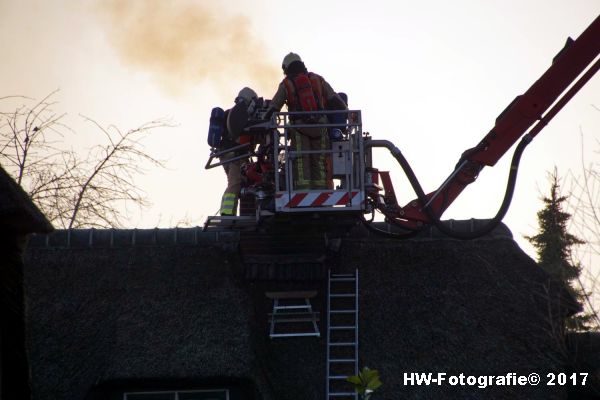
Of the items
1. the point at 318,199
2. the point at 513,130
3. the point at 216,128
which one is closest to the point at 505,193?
the point at 513,130

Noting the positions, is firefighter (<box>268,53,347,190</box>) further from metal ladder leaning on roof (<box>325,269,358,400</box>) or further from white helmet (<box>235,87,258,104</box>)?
metal ladder leaning on roof (<box>325,269,358,400</box>)

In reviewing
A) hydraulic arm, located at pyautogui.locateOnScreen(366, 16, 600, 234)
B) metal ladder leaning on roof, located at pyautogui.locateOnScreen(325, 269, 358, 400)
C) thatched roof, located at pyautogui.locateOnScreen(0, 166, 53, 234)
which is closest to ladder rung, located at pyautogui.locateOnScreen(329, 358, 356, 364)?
metal ladder leaning on roof, located at pyautogui.locateOnScreen(325, 269, 358, 400)

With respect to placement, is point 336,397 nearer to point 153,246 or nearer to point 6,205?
point 153,246

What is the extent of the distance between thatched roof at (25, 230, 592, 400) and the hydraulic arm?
221 centimetres

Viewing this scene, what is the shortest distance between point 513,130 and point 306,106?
9.25ft

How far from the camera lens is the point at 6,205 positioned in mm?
9859

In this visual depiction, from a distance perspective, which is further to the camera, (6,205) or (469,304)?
(469,304)

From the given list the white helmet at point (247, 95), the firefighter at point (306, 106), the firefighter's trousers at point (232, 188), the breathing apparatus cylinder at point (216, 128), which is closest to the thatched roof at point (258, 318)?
the firefighter's trousers at point (232, 188)

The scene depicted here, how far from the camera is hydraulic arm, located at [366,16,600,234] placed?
46.1 feet

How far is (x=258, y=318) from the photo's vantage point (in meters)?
16.9

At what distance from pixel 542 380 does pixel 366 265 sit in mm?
3453

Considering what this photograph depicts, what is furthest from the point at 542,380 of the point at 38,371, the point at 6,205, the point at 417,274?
the point at 6,205

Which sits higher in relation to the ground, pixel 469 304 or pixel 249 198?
pixel 249 198

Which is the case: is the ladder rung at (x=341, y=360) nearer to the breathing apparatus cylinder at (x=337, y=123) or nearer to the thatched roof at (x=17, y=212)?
the breathing apparatus cylinder at (x=337, y=123)
